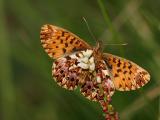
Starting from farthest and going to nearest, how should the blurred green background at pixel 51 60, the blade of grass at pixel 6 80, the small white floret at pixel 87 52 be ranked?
the blade of grass at pixel 6 80, the blurred green background at pixel 51 60, the small white floret at pixel 87 52

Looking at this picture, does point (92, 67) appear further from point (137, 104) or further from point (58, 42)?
point (137, 104)

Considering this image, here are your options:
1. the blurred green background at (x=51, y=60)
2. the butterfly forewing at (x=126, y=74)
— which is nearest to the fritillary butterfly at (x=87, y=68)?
the butterfly forewing at (x=126, y=74)

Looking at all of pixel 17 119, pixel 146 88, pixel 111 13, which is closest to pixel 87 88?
pixel 146 88

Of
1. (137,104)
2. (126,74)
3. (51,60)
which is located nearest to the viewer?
(126,74)

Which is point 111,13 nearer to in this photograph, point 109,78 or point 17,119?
point 17,119

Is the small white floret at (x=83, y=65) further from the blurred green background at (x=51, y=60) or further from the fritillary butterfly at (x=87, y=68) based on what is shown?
the blurred green background at (x=51, y=60)

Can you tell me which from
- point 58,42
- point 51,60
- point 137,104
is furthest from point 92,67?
point 51,60

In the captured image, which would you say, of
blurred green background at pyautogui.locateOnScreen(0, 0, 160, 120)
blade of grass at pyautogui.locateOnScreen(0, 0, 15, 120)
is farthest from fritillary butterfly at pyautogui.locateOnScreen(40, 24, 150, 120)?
blade of grass at pyautogui.locateOnScreen(0, 0, 15, 120)
